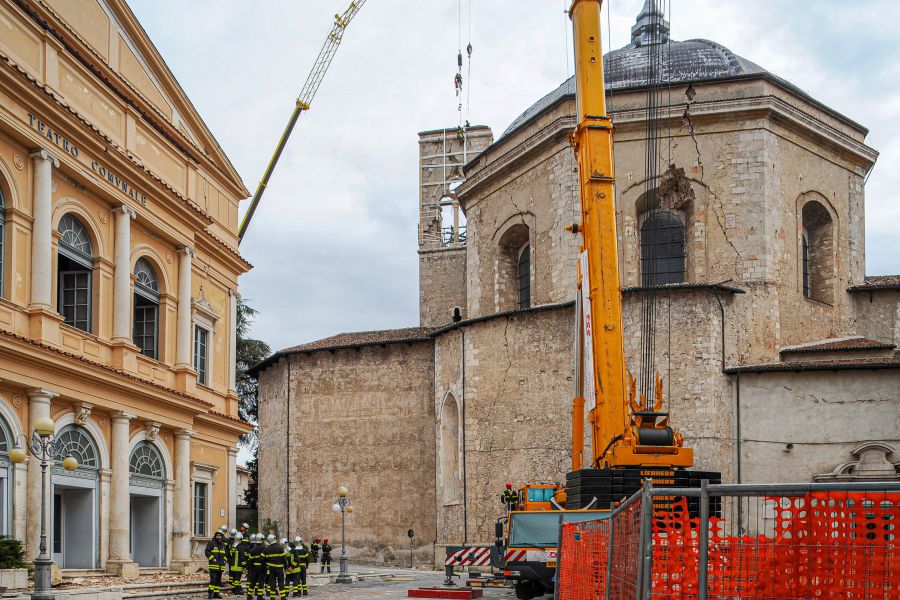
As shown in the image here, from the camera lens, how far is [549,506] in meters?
22.0

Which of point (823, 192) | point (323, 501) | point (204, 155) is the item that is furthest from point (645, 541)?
point (323, 501)

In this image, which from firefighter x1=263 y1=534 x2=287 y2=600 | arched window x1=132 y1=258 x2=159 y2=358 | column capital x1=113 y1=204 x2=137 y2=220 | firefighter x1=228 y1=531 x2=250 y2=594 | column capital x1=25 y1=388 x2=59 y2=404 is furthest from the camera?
arched window x1=132 y1=258 x2=159 y2=358

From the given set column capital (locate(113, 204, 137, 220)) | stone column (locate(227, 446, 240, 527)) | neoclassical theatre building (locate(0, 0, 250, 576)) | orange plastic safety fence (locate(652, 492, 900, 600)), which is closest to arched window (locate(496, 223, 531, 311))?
neoclassical theatre building (locate(0, 0, 250, 576))

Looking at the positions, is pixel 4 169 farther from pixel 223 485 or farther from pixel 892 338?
pixel 892 338

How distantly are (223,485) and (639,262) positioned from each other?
13.9 meters

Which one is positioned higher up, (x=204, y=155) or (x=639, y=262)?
(x=204, y=155)

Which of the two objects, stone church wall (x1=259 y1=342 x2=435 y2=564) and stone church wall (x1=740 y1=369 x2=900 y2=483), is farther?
stone church wall (x1=259 y1=342 x2=435 y2=564)

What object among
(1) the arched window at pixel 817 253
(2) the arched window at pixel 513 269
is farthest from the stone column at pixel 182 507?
(1) the arched window at pixel 817 253

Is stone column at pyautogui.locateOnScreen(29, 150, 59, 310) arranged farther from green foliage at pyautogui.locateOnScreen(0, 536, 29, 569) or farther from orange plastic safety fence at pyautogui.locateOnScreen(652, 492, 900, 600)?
orange plastic safety fence at pyautogui.locateOnScreen(652, 492, 900, 600)

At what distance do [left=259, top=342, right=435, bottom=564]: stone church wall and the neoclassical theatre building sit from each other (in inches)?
424

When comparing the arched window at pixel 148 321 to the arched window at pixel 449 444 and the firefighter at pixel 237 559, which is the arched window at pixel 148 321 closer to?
the firefighter at pixel 237 559

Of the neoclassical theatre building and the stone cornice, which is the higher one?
the stone cornice

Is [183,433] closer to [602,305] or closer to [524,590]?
[524,590]

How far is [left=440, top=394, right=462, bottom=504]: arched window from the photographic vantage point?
38.1 metres
